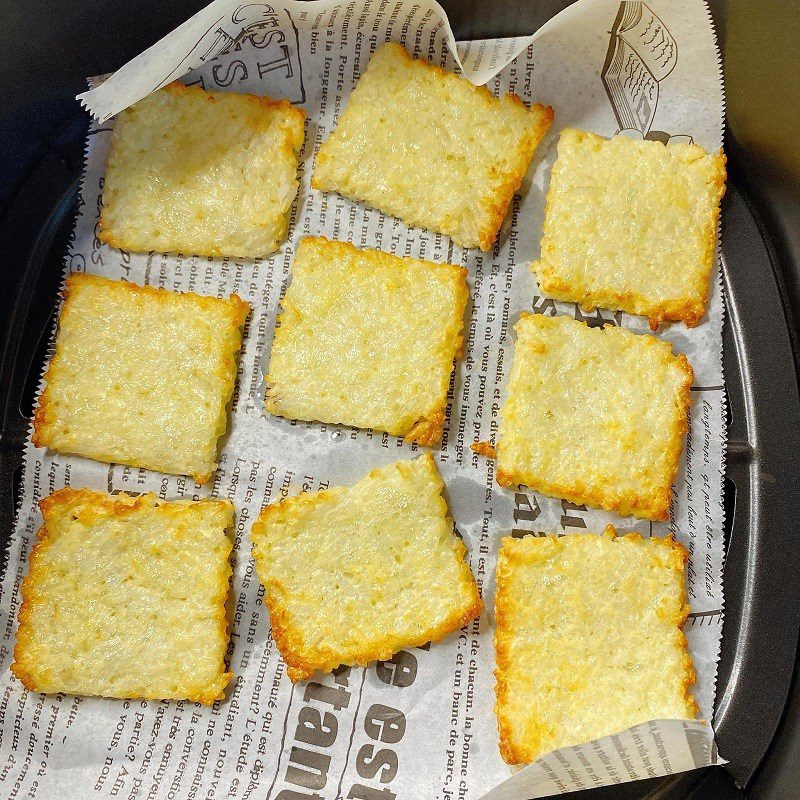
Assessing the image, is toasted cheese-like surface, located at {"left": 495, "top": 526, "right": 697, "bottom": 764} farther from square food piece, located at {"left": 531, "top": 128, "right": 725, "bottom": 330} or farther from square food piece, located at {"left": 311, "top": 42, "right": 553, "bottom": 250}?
square food piece, located at {"left": 311, "top": 42, "right": 553, "bottom": 250}

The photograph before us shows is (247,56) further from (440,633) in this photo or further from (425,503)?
(440,633)

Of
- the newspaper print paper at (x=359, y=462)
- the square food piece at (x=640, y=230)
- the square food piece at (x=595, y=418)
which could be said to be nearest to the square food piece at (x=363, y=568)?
the newspaper print paper at (x=359, y=462)

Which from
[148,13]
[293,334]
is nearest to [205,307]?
[293,334]

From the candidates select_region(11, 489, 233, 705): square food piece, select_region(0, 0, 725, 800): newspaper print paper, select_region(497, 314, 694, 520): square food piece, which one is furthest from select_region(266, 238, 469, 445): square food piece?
select_region(11, 489, 233, 705): square food piece

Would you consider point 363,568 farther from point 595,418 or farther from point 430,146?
point 430,146

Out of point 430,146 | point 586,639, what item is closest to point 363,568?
point 586,639
